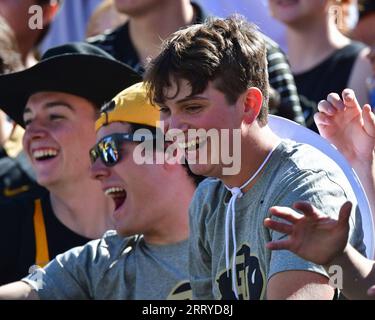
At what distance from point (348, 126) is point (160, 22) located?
1.94 metres

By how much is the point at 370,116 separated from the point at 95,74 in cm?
140

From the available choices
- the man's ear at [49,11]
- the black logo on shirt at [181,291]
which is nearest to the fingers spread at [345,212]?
the black logo on shirt at [181,291]

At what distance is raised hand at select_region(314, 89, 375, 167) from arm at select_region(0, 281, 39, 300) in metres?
1.17

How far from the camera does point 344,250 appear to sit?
2805mm

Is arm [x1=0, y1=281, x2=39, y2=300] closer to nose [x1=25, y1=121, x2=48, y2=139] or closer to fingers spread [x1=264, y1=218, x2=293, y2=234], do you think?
nose [x1=25, y1=121, x2=48, y2=139]

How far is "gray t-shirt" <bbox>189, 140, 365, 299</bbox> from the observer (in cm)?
304

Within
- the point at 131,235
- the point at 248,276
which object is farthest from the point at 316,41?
the point at 248,276

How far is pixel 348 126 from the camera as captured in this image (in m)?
3.50

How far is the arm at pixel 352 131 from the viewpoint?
136 inches

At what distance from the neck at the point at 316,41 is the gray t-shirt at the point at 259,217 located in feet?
6.10

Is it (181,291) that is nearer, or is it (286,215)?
(286,215)

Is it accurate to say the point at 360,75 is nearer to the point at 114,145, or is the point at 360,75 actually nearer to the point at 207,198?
the point at 114,145
